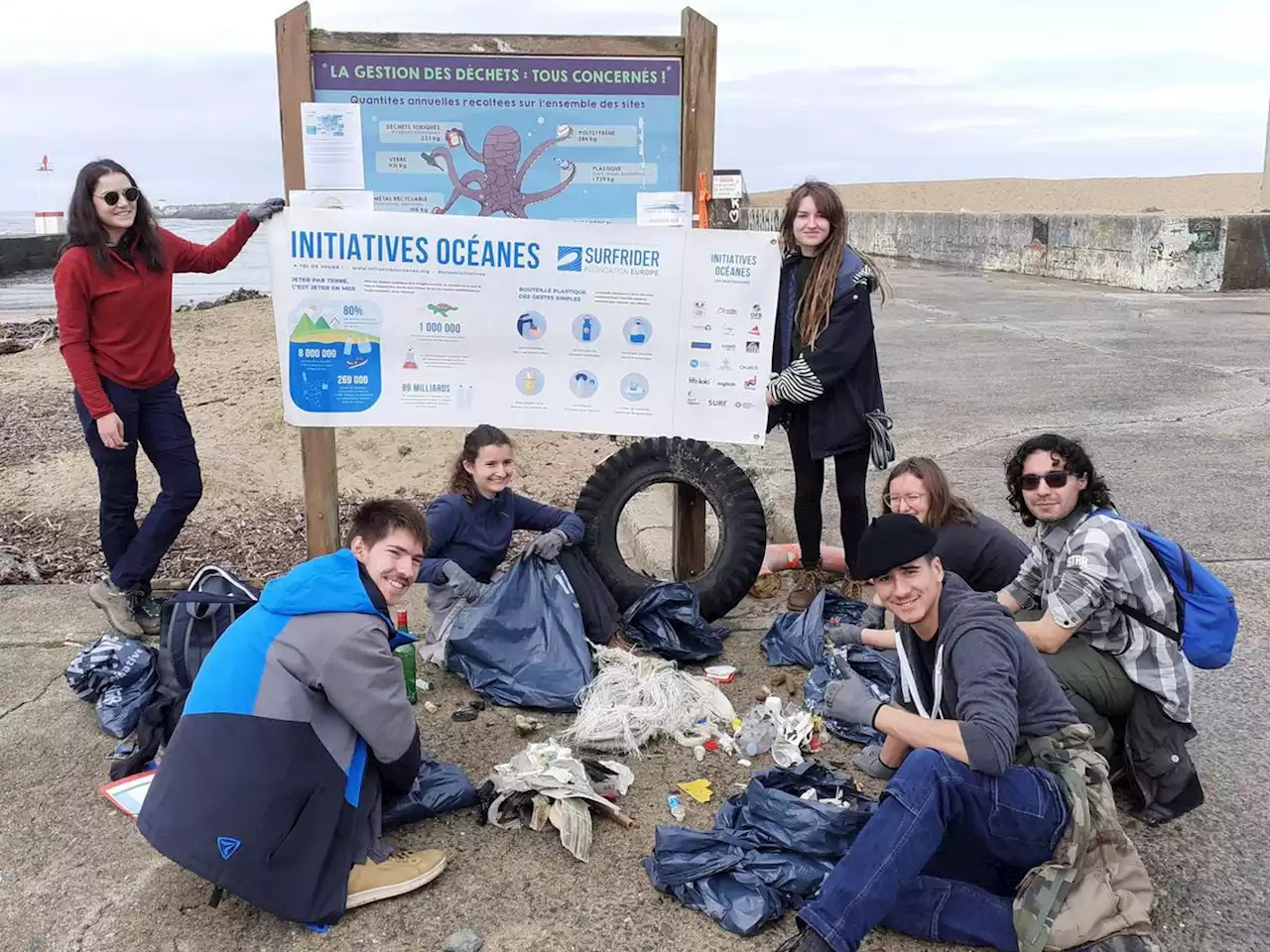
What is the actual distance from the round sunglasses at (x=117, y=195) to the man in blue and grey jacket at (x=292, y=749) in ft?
7.21

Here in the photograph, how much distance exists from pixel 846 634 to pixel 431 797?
174cm

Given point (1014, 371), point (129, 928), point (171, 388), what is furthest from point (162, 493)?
point (1014, 371)

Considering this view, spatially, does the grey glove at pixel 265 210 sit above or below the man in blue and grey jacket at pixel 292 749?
above

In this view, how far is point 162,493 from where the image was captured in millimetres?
4691

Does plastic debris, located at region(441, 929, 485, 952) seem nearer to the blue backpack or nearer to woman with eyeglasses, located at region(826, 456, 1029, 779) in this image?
woman with eyeglasses, located at region(826, 456, 1029, 779)

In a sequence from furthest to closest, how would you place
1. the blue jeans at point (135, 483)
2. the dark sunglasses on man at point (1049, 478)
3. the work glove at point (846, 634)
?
the blue jeans at point (135, 483) → the work glove at point (846, 634) → the dark sunglasses on man at point (1049, 478)

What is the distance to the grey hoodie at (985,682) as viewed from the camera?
265cm

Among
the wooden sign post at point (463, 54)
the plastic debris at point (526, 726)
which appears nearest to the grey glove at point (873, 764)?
the plastic debris at point (526, 726)

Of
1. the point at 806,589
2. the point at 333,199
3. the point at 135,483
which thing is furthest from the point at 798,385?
the point at 135,483

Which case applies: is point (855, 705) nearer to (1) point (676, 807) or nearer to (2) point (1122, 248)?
(1) point (676, 807)

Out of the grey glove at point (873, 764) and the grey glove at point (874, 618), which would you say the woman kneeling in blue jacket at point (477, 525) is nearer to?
the grey glove at point (874, 618)

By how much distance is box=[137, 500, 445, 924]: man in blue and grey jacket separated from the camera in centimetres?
268

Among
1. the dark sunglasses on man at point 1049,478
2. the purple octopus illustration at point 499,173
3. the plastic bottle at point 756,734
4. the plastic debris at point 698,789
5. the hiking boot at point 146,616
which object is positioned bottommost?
the plastic debris at point 698,789

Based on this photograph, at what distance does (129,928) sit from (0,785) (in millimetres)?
1045
